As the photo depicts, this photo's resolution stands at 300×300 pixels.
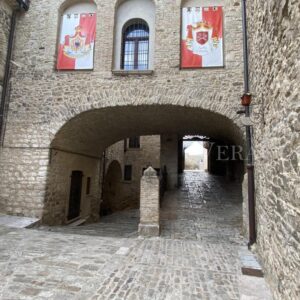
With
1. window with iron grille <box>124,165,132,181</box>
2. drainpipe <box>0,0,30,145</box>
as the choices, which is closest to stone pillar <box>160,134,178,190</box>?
window with iron grille <box>124,165,132,181</box>

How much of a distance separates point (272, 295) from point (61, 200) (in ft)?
23.9

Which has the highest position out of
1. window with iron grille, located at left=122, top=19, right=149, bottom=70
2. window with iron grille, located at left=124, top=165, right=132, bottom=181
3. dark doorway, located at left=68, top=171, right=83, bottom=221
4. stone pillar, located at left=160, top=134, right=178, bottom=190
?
window with iron grille, located at left=122, top=19, right=149, bottom=70

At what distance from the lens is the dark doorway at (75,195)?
9555 mm

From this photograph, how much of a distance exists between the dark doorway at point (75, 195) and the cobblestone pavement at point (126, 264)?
127 inches

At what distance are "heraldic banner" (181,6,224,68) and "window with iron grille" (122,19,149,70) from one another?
4.38ft

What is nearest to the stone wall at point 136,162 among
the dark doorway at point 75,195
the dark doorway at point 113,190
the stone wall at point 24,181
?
the dark doorway at point 113,190

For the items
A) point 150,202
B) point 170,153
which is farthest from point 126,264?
point 170,153

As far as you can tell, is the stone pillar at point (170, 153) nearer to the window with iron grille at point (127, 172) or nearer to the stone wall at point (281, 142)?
the window with iron grille at point (127, 172)

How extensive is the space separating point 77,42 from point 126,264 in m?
7.26

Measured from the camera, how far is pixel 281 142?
2.77m

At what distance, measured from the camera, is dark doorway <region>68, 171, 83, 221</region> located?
9555 millimetres

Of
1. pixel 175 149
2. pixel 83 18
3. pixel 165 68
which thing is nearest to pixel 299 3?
pixel 165 68

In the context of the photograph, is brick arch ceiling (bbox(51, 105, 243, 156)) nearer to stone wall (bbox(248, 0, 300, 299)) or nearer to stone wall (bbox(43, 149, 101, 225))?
stone wall (bbox(43, 149, 101, 225))

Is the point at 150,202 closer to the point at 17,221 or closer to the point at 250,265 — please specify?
the point at 250,265
